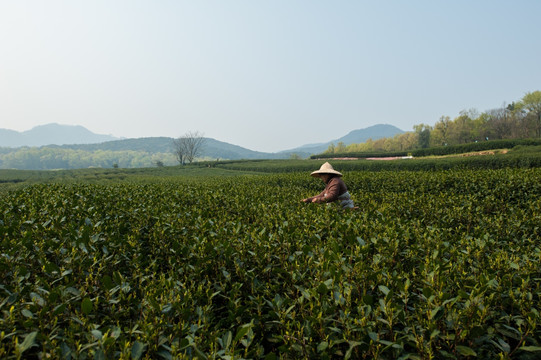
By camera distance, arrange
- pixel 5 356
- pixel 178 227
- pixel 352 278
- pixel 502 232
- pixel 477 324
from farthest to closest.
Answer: pixel 502 232 → pixel 178 227 → pixel 352 278 → pixel 477 324 → pixel 5 356

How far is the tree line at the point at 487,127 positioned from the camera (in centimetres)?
6481

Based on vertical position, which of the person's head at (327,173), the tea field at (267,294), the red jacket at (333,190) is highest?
the person's head at (327,173)

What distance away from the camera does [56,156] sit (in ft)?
565

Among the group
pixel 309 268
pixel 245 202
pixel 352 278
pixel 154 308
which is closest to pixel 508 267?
pixel 352 278

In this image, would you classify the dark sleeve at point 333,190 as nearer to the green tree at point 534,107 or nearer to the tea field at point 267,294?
A: the tea field at point 267,294

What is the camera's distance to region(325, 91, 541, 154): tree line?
64812mm

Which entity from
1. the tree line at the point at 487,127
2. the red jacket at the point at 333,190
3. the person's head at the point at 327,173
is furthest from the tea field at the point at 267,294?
the tree line at the point at 487,127

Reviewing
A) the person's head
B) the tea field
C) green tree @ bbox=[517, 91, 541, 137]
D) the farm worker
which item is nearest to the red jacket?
the farm worker

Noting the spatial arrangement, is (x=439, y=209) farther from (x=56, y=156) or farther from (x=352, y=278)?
(x=56, y=156)

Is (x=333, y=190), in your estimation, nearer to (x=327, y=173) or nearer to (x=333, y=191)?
(x=333, y=191)

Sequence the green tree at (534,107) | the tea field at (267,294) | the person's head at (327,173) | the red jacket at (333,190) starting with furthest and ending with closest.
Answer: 1. the green tree at (534,107)
2. the person's head at (327,173)
3. the red jacket at (333,190)
4. the tea field at (267,294)

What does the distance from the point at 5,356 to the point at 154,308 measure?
68 centimetres

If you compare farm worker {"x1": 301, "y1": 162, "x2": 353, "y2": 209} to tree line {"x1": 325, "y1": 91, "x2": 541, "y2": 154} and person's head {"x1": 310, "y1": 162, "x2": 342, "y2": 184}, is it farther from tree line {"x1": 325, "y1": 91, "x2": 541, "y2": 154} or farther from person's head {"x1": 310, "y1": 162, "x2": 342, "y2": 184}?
tree line {"x1": 325, "y1": 91, "x2": 541, "y2": 154}

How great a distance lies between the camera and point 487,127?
74250mm
